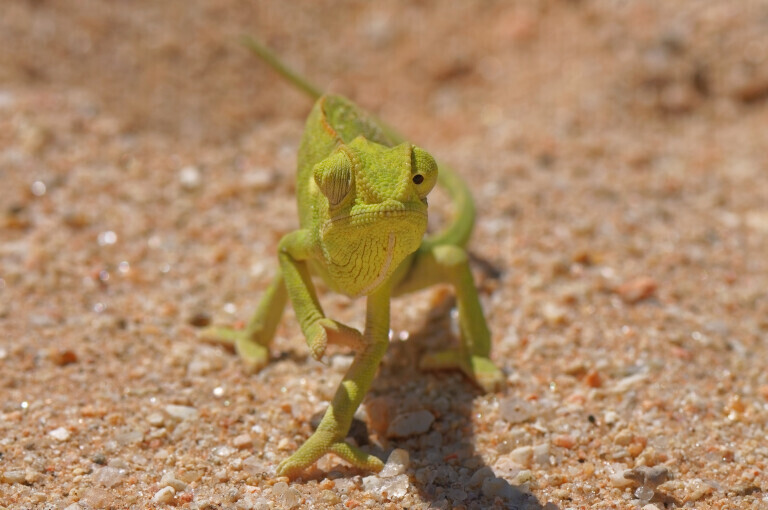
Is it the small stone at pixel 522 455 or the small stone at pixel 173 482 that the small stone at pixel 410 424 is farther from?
the small stone at pixel 173 482

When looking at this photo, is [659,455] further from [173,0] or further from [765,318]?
[173,0]

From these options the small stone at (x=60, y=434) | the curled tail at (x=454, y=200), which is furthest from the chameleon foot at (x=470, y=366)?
the small stone at (x=60, y=434)

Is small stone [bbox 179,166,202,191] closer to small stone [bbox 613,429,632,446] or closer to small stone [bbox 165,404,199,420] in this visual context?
small stone [bbox 165,404,199,420]

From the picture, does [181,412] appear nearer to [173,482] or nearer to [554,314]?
[173,482]

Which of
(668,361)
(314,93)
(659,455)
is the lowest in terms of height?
(659,455)

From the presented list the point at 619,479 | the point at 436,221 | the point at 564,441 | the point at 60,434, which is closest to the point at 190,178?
the point at 436,221

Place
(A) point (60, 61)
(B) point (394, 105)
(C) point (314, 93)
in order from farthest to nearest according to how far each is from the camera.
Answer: (B) point (394, 105) < (A) point (60, 61) < (C) point (314, 93)

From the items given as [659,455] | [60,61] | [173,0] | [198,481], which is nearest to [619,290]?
[659,455]

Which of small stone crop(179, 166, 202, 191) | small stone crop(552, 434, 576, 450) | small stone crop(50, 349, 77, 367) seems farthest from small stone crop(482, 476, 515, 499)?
small stone crop(179, 166, 202, 191)

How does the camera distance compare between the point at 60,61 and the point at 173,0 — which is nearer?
the point at 60,61
